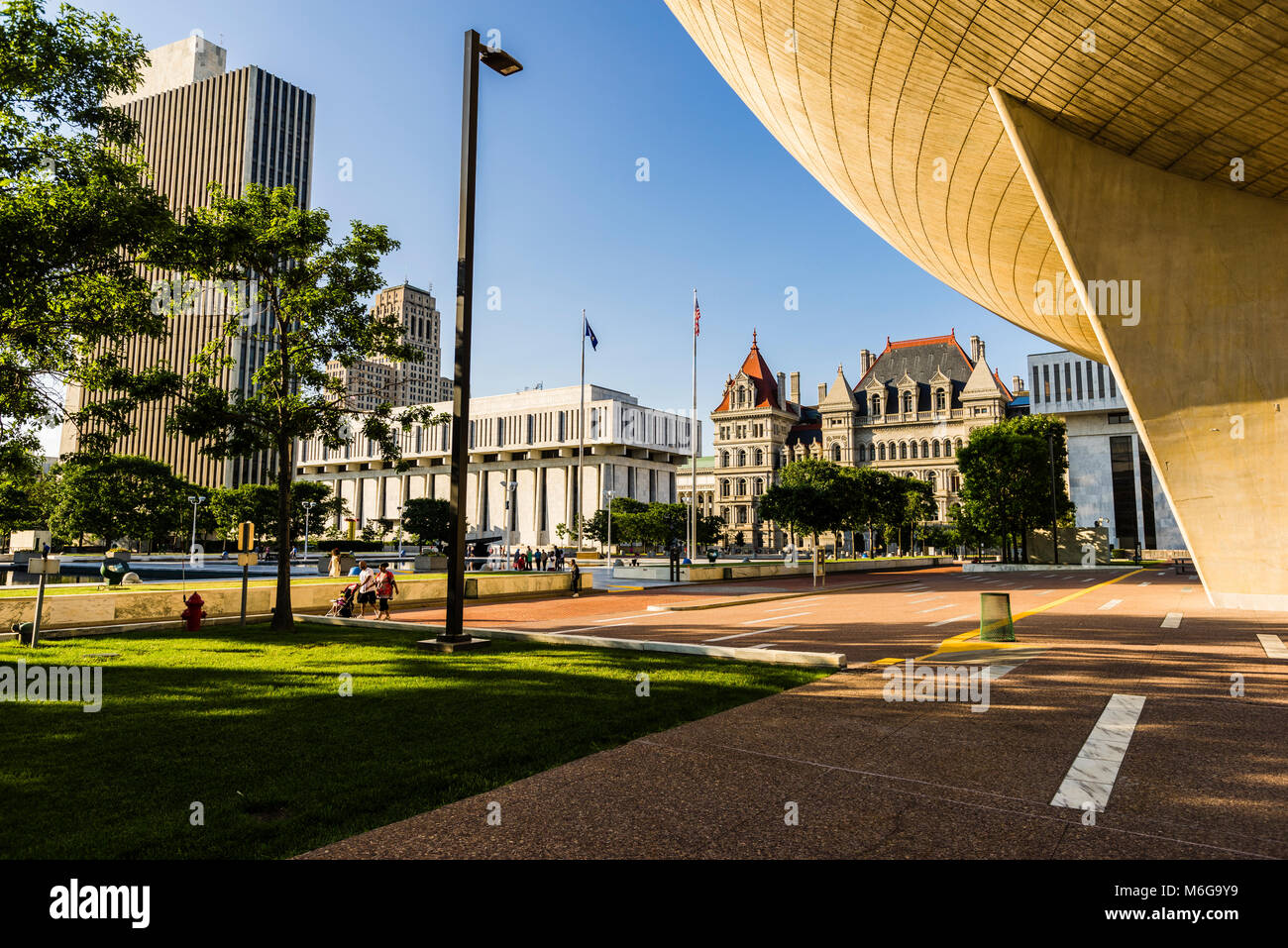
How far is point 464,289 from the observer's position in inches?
464

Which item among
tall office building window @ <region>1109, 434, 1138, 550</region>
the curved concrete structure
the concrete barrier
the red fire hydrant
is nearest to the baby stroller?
the red fire hydrant

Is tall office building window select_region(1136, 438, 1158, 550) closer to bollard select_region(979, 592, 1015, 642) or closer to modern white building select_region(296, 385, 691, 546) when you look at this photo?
modern white building select_region(296, 385, 691, 546)

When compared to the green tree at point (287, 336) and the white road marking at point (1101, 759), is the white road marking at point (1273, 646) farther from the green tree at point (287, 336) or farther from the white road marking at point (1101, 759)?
the green tree at point (287, 336)

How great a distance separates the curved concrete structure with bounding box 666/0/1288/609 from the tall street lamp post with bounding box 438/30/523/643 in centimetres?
816

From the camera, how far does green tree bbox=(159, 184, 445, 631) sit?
15492mm

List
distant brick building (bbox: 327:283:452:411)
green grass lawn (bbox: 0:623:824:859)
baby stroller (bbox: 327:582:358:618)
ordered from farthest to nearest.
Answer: distant brick building (bbox: 327:283:452:411) < baby stroller (bbox: 327:582:358:618) < green grass lawn (bbox: 0:623:824:859)

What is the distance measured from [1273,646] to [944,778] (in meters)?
11.0

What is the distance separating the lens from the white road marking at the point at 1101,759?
507 centimetres

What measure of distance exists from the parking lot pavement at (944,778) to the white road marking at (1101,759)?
24mm

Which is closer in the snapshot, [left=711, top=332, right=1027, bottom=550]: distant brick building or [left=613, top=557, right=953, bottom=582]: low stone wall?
[left=613, top=557, right=953, bottom=582]: low stone wall

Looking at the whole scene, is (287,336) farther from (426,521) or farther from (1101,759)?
(426,521)

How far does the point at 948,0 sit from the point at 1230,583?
16.4 metres

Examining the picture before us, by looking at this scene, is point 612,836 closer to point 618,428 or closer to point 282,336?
point 282,336
